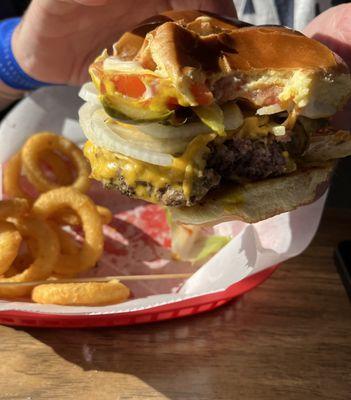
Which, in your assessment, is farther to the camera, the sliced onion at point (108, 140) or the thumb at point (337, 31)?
the thumb at point (337, 31)

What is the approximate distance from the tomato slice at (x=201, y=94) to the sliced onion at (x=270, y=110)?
15cm

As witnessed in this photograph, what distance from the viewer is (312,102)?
159 centimetres

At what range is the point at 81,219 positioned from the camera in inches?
84.6

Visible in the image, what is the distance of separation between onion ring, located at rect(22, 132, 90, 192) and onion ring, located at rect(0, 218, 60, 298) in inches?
12.3

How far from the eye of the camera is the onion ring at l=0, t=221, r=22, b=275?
189cm

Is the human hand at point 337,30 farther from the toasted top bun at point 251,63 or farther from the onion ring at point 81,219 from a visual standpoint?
the onion ring at point 81,219

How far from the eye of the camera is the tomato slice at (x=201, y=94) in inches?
56.3

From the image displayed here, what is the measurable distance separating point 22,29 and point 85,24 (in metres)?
0.26

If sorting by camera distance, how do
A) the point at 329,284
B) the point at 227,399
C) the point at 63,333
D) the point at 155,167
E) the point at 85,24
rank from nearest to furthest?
the point at 155,167, the point at 227,399, the point at 63,333, the point at 329,284, the point at 85,24

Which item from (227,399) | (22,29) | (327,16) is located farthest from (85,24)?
(227,399)

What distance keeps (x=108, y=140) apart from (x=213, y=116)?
0.88ft

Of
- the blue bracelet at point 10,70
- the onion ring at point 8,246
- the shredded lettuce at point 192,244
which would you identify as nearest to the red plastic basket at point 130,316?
the onion ring at point 8,246

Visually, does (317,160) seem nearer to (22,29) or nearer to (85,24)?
(85,24)

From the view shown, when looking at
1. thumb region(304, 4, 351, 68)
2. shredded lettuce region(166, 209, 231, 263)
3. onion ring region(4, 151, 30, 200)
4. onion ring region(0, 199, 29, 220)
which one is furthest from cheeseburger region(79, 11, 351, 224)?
onion ring region(4, 151, 30, 200)
